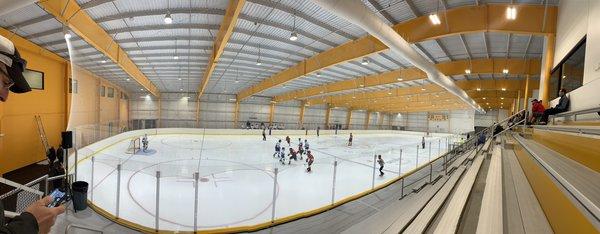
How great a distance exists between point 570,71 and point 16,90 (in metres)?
12.0

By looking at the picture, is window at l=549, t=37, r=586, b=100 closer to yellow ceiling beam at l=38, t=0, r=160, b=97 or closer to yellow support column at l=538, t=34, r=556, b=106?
yellow support column at l=538, t=34, r=556, b=106

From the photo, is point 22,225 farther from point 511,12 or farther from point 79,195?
point 511,12

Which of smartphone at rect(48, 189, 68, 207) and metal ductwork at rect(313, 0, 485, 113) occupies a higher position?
metal ductwork at rect(313, 0, 485, 113)

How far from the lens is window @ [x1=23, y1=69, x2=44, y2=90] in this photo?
41.1 feet

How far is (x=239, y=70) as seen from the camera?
20.5 meters

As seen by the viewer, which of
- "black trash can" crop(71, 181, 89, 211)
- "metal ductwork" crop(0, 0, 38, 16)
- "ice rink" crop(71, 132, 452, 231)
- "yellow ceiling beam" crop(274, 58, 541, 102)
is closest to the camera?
"metal ductwork" crop(0, 0, 38, 16)

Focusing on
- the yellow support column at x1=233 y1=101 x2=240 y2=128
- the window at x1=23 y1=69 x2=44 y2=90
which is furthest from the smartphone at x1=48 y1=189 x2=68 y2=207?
the yellow support column at x1=233 y1=101 x2=240 y2=128

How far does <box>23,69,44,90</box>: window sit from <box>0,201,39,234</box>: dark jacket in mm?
15986

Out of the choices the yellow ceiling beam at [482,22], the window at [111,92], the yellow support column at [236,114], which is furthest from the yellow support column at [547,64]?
the yellow support column at [236,114]

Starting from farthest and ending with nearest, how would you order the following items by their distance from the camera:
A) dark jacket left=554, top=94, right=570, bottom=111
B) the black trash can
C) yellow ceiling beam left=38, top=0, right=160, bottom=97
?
1. yellow ceiling beam left=38, top=0, right=160, bottom=97
2. dark jacket left=554, top=94, right=570, bottom=111
3. the black trash can

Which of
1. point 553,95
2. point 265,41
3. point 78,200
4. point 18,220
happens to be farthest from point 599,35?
point 78,200

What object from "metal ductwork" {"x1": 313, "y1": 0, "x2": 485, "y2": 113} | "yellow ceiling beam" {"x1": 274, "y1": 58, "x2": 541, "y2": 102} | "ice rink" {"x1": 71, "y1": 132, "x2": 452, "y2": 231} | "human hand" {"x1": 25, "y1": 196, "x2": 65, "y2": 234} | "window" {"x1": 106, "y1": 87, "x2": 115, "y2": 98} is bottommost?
"ice rink" {"x1": 71, "y1": 132, "x2": 452, "y2": 231}

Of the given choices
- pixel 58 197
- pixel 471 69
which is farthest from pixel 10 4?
pixel 471 69

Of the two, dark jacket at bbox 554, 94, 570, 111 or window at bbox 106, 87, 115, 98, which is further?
window at bbox 106, 87, 115, 98
